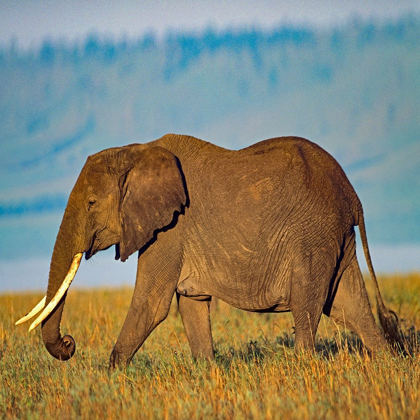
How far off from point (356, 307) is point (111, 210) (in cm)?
298

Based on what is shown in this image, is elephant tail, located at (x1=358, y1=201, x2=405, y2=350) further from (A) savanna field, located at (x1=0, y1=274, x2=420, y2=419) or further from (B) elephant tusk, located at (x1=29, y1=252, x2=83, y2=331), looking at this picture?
(B) elephant tusk, located at (x1=29, y1=252, x2=83, y2=331)

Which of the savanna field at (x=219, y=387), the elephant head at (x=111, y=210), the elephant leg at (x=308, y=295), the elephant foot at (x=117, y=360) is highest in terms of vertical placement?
the elephant head at (x=111, y=210)

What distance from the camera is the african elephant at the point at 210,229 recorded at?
729cm

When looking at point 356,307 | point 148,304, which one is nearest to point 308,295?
point 356,307

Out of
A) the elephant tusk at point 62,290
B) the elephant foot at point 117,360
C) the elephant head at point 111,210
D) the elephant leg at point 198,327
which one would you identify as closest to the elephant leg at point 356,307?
the elephant leg at point 198,327

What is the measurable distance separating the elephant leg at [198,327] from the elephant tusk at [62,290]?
1360mm

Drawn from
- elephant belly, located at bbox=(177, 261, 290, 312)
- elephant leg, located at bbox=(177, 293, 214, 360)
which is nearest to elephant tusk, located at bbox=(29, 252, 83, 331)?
elephant belly, located at bbox=(177, 261, 290, 312)

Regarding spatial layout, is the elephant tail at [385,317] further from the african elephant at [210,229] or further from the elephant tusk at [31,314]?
the elephant tusk at [31,314]

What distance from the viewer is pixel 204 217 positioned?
24.3 feet

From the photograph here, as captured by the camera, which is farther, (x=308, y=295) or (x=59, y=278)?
(x=59, y=278)

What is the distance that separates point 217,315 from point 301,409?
300 inches

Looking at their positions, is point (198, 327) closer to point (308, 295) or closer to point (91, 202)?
point (308, 295)

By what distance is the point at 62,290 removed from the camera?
7.28 meters

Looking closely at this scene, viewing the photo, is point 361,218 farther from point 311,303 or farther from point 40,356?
point 40,356
